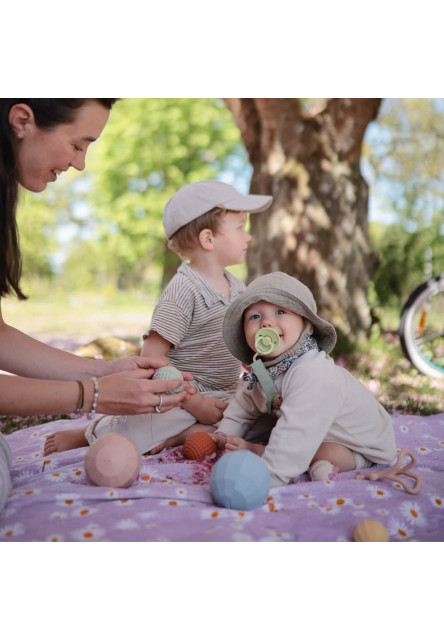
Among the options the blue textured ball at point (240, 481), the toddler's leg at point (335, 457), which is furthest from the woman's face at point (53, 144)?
the toddler's leg at point (335, 457)

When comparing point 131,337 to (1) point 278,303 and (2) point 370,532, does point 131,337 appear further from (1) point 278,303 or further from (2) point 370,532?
(2) point 370,532

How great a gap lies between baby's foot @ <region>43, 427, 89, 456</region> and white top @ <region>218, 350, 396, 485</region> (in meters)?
0.67

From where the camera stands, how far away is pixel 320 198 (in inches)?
175

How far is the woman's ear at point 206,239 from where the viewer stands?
8.20ft

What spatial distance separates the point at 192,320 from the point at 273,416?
0.50m

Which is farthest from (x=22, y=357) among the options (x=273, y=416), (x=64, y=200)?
Result: (x=64, y=200)

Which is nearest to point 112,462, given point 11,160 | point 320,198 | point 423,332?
point 11,160

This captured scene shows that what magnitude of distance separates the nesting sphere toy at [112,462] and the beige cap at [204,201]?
1083 millimetres

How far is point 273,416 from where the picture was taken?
212 cm

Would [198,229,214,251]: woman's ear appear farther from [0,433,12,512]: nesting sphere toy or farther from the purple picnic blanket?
[0,433,12,512]: nesting sphere toy

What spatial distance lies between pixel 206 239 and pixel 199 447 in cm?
90

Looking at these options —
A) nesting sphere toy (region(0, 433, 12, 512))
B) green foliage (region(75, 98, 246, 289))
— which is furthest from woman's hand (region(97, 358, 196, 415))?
green foliage (region(75, 98, 246, 289))

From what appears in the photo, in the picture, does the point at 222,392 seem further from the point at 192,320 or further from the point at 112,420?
the point at 112,420

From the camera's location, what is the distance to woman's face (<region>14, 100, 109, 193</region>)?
179 centimetres
